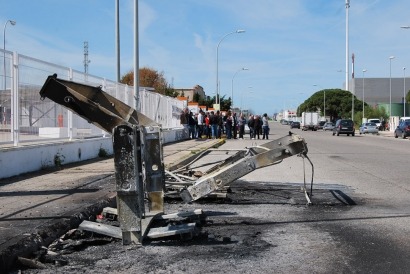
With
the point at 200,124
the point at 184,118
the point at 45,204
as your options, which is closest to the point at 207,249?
the point at 45,204

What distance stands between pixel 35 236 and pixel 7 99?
5.84 meters

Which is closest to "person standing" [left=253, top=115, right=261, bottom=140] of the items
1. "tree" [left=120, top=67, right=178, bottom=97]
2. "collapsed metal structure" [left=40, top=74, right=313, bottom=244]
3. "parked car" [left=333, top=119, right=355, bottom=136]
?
"parked car" [left=333, top=119, right=355, bottom=136]

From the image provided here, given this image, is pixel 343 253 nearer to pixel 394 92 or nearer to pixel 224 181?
pixel 224 181

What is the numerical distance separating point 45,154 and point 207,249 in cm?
765

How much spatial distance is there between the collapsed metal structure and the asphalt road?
1.24 feet

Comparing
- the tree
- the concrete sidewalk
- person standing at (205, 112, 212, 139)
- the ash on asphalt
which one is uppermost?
the tree

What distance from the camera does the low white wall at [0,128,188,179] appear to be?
411 inches

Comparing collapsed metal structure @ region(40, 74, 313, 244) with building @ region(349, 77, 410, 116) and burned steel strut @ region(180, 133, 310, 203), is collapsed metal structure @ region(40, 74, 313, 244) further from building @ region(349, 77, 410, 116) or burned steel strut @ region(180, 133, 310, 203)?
building @ region(349, 77, 410, 116)

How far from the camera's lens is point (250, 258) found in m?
5.21

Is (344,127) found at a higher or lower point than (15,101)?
lower

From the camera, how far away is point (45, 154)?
1214cm

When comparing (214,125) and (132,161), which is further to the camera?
(214,125)

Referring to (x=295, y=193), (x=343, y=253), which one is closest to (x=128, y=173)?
(x=343, y=253)

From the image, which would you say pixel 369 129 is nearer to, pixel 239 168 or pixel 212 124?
pixel 212 124
